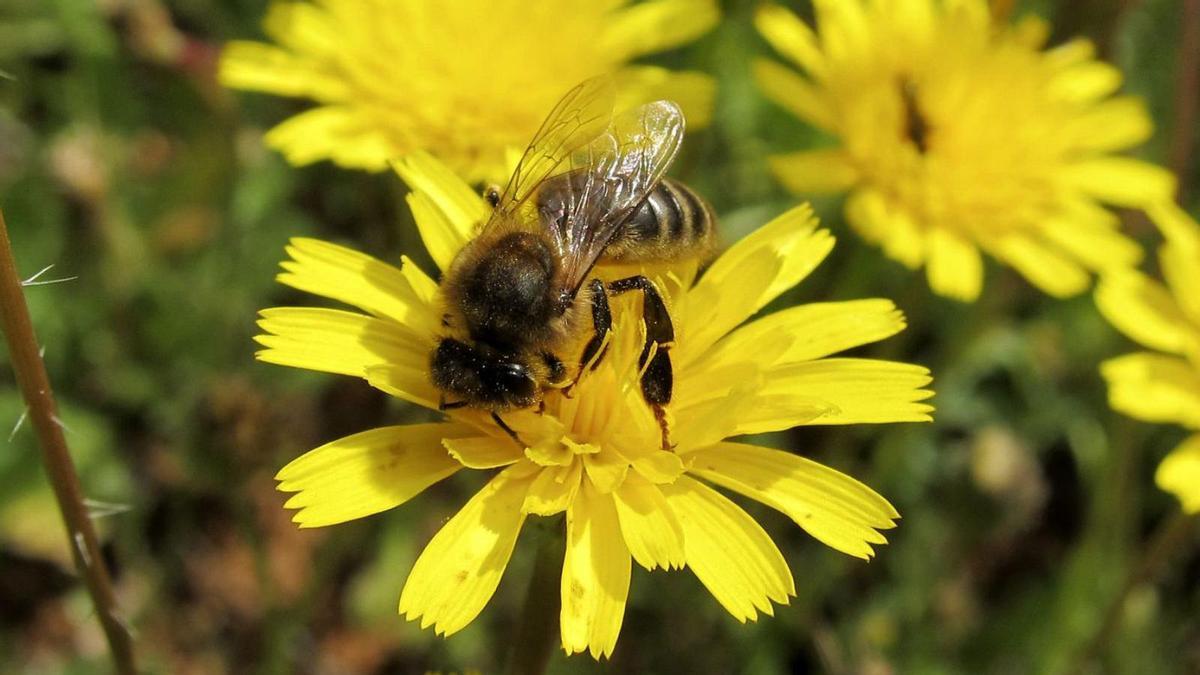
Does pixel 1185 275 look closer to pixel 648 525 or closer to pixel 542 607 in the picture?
pixel 648 525

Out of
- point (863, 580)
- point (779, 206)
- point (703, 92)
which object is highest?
point (703, 92)

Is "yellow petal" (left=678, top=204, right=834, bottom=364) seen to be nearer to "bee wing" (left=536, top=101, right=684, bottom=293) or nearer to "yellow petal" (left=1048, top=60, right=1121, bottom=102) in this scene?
"bee wing" (left=536, top=101, right=684, bottom=293)

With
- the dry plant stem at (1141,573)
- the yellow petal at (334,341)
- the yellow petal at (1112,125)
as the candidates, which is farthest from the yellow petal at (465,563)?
the yellow petal at (1112,125)

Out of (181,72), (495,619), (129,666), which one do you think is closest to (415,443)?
(129,666)

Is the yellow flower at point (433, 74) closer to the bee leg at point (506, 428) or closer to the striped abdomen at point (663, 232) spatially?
the striped abdomen at point (663, 232)

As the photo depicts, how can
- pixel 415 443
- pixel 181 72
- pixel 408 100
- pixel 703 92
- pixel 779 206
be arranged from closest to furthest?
pixel 415 443, pixel 408 100, pixel 703 92, pixel 779 206, pixel 181 72

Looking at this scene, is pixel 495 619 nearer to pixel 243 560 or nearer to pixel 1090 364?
pixel 243 560

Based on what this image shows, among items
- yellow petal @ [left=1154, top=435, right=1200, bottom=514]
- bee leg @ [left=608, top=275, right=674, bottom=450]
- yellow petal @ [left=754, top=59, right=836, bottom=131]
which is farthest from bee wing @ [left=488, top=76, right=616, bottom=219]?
yellow petal @ [left=1154, top=435, right=1200, bottom=514]
